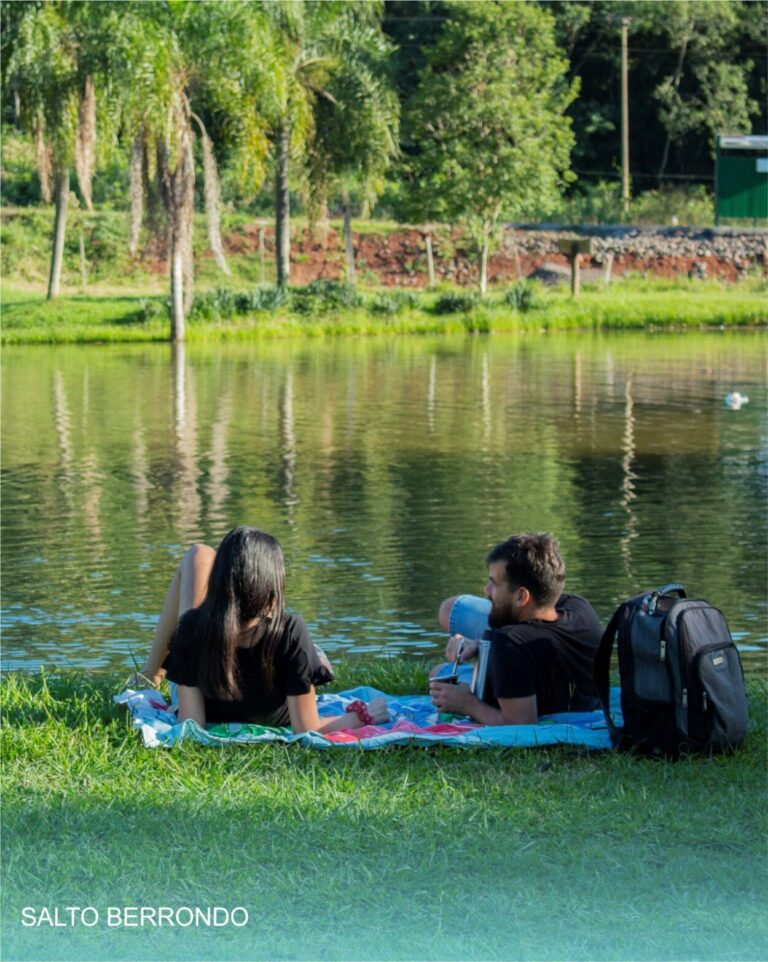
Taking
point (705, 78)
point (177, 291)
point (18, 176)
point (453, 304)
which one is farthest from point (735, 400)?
point (705, 78)

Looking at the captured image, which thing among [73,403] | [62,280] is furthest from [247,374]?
[62,280]

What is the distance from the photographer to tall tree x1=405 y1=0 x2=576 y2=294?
132ft

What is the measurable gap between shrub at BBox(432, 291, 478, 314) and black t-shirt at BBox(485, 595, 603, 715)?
101ft

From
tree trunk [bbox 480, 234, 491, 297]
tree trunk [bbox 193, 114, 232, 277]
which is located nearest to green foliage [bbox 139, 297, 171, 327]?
tree trunk [bbox 193, 114, 232, 277]

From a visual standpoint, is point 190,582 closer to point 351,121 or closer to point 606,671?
point 606,671

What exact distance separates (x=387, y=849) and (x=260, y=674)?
4.03 feet

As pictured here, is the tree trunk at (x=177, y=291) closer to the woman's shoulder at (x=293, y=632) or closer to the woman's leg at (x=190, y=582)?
the woman's leg at (x=190, y=582)

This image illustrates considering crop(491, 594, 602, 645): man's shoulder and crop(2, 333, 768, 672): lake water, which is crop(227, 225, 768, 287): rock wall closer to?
crop(2, 333, 768, 672): lake water

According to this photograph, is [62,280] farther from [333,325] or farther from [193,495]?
[193,495]

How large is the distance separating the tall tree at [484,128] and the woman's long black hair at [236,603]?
35254mm

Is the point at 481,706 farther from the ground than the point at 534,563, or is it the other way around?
the point at 534,563

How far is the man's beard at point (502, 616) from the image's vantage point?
5.70 metres

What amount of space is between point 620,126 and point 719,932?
5644 cm

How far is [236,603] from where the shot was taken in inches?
211
